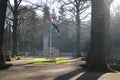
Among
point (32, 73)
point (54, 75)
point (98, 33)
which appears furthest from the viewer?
point (98, 33)

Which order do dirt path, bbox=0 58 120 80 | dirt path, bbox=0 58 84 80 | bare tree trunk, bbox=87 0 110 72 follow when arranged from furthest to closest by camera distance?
bare tree trunk, bbox=87 0 110 72, dirt path, bbox=0 58 84 80, dirt path, bbox=0 58 120 80

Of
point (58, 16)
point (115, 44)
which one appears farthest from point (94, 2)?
point (115, 44)

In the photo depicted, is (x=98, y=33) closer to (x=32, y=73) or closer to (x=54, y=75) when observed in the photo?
(x=32, y=73)

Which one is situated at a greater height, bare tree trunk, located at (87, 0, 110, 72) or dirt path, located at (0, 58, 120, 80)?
bare tree trunk, located at (87, 0, 110, 72)

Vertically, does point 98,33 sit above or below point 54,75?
above

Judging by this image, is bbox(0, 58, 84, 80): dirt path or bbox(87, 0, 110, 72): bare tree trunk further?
bbox(87, 0, 110, 72): bare tree trunk

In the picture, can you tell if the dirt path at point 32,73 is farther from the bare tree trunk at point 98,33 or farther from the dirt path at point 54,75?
the bare tree trunk at point 98,33

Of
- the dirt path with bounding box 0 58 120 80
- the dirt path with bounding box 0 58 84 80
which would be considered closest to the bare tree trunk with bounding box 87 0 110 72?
the dirt path with bounding box 0 58 120 80

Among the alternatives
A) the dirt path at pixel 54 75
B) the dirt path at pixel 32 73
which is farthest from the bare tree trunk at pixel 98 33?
the dirt path at pixel 32 73

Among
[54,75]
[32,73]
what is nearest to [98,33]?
[32,73]

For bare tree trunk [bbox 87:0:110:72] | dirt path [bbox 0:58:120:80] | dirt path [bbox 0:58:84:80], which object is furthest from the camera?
bare tree trunk [bbox 87:0:110:72]

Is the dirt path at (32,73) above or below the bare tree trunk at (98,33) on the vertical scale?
below

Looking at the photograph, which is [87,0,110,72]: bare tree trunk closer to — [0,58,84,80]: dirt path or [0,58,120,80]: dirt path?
[0,58,120,80]: dirt path

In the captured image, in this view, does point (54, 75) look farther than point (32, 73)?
No
